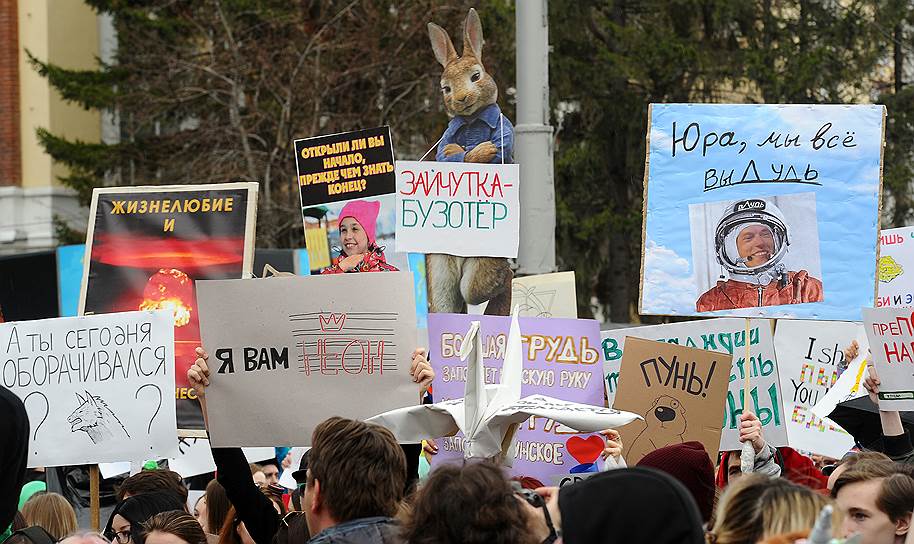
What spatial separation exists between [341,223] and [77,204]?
67.9 ft

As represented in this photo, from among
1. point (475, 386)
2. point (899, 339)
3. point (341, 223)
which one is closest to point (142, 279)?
point (341, 223)

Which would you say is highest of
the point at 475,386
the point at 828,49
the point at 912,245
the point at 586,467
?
the point at 828,49

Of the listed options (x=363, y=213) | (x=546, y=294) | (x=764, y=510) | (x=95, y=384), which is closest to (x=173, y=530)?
(x=764, y=510)

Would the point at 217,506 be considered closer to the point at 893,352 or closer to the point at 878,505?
the point at 878,505

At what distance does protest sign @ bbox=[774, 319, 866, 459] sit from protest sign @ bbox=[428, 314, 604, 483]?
237cm

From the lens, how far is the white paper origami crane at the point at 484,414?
15.6 feet

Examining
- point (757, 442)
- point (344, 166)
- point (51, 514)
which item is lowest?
point (51, 514)

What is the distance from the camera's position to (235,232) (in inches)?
308

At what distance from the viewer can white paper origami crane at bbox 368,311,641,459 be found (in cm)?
477

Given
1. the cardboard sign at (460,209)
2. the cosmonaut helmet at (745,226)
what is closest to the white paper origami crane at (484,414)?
the cosmonaut helmet at (745,226)

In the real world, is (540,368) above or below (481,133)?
below

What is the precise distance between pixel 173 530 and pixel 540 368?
2363 mm

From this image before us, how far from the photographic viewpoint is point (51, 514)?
5965 millimetres

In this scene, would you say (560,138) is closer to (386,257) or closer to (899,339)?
(386,257)
